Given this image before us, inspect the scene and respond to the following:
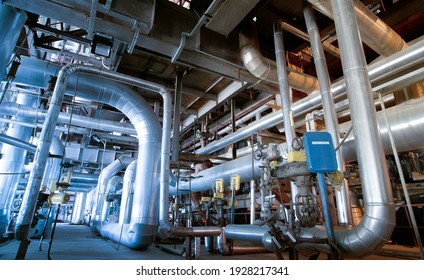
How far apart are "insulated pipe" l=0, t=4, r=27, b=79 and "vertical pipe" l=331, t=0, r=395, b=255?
284 centimetres

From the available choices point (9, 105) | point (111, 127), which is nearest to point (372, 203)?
point (111, 127)

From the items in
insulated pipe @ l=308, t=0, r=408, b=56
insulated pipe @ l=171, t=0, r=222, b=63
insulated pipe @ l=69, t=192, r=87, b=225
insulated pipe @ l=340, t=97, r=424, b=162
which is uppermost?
insulated pipe @ l=171, t=0, r=222, b=63

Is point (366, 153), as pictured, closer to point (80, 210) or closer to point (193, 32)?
point (193, 32)

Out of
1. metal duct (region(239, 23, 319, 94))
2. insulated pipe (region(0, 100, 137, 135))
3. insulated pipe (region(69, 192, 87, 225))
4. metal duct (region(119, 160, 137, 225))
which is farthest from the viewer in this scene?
insulated pipe (region(69, 192, 87, 225))

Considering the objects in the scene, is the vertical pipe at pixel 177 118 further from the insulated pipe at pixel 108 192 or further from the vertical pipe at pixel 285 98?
the insulated pipe at pixel 108 192

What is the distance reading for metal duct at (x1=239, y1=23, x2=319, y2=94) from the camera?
283cm

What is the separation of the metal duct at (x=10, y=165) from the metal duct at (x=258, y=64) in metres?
4.63

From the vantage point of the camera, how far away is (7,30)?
2.18m

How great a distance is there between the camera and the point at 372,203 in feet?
4.26

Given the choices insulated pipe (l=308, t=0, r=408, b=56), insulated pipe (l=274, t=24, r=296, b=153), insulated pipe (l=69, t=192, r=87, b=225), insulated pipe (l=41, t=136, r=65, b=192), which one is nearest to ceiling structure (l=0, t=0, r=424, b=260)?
insulated pipe (l=308, t=0, r=408, b=56)

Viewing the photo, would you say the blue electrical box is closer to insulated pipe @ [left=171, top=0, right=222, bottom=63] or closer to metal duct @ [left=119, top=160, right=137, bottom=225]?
insulated pipe @ [left=171, top=0, right=222, bottom=63]

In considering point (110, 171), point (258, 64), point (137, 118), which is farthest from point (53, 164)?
point (258, 64)

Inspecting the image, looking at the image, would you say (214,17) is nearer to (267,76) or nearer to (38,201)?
(267,76)

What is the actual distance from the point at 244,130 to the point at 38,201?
2.69m
